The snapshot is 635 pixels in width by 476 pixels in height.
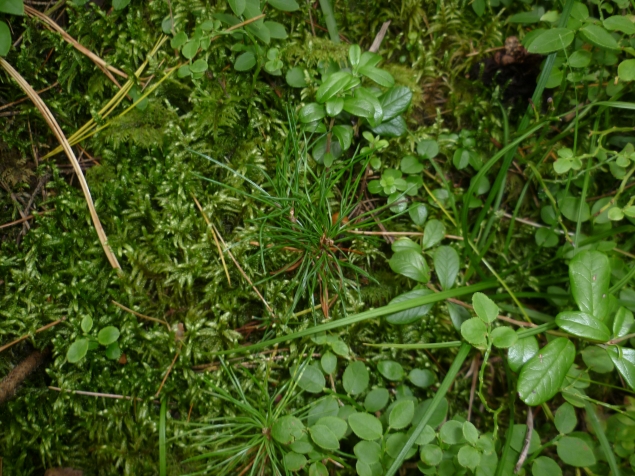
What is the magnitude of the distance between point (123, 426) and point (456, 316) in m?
1.22

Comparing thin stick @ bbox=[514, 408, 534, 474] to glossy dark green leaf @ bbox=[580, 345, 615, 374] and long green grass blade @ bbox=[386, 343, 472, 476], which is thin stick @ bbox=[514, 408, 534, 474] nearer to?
glossy dark green leaf @ bbox=[580, 345, 615, 374]

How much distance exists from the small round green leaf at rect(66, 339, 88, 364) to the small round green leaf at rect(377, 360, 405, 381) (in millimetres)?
990

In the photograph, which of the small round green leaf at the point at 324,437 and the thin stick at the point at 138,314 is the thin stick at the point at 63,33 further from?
the small round green leaf at the point at 324,437

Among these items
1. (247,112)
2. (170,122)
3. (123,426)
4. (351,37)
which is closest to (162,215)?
(170,122)

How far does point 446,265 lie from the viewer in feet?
5.00

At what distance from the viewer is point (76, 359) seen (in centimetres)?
137

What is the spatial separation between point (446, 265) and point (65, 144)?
145 cm

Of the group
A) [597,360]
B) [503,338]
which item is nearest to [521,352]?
[503,338]

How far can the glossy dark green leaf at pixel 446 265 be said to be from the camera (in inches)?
59.6

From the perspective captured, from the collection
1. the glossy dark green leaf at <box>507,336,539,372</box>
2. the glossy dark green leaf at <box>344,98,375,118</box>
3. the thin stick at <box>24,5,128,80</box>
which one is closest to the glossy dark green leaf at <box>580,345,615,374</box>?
the glossy dark green leaf at <box>507,336,539,372</box>

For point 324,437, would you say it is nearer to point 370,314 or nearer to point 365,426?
point 365,426

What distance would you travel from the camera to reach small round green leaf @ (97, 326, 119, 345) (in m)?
1.40

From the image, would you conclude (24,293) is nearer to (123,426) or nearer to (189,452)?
(123,426)

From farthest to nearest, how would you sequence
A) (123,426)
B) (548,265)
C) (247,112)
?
(548,265) → (247,112) → (123,426)
